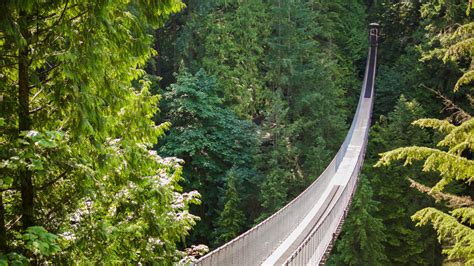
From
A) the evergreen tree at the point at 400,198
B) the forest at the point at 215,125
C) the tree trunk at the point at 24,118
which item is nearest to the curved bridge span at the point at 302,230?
the forest at the point at 215,125

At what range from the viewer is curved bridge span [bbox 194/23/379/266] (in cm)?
735

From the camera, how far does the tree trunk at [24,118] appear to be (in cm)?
296

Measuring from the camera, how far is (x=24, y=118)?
3025 mm

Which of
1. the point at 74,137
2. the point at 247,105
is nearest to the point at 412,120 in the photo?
the point at 247,105

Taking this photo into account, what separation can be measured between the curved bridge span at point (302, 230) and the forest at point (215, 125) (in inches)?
Answer: 63.4

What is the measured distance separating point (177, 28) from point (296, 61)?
18.0ft

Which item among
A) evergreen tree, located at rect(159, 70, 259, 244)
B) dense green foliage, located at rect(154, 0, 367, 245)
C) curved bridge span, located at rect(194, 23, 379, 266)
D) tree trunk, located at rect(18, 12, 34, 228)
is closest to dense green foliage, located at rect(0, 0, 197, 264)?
tree trunk, located at rect(18, 12, 34, 228)

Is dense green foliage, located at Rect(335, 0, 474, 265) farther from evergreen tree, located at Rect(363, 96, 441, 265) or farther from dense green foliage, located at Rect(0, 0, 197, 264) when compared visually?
dense green foliage, located at Rect(0, 0, 197, 264)

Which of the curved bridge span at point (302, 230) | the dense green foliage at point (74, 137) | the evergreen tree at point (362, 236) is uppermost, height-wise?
the dense green foliage at point (74, 137)

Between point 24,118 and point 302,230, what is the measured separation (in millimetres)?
7777

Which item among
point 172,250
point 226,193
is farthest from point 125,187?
point 226,193

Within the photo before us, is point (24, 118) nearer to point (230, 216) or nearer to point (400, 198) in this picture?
point (230, 216)

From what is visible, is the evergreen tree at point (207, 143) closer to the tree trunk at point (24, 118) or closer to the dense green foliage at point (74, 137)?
the dense green foliage at point (74, 137)

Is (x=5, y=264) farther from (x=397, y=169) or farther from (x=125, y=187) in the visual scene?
(x=397, y=169)
